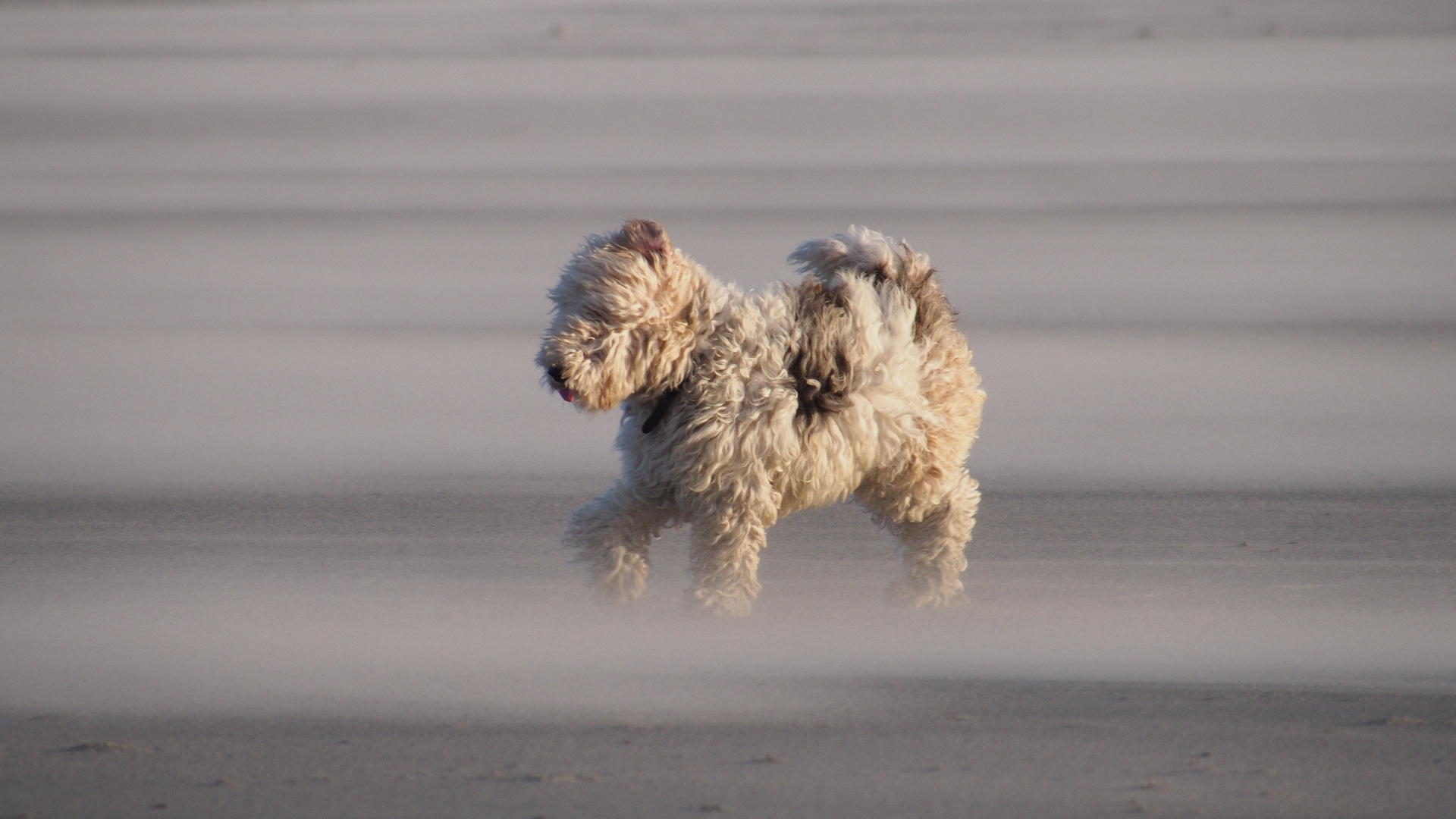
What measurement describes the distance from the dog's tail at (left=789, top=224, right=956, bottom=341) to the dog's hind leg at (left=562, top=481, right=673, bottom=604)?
3.22 feet

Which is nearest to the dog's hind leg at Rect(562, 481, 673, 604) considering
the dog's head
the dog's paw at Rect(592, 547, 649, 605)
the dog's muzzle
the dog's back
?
the dog's paw at Rect(592, 547, 649, 605)

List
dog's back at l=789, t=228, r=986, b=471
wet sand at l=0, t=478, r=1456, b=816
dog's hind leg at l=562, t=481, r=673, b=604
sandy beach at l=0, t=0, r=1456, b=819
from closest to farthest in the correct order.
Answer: wet sand at l=0, t=478, r=1456, b=816 < sandy beach at l=0, t=0, r=1456, b=819 < dog's hind leg at l=562, t=481, r=673, b=604 < dog's back at l=789, t=228, r=986, b=471

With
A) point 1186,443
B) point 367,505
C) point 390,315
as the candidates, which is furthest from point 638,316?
point 390,315

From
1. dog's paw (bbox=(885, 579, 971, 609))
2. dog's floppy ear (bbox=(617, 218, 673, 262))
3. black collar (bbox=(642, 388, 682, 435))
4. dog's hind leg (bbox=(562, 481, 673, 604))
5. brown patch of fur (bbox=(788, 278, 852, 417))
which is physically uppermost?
dog's floppy ear (bbox=(617, 218, 673, 262))

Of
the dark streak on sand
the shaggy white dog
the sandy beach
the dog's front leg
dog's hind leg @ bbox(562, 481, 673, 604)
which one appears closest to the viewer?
the dark streak on sand

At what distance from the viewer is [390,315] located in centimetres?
1006

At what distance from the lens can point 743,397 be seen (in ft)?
16.1

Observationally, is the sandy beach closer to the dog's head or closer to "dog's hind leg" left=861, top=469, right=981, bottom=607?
"dog's hind leg" left=861, top=469, right=981, bottom=607

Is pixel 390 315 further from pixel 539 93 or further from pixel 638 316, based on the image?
pixel 539 93

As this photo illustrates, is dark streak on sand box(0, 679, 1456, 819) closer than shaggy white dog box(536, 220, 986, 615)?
Yes

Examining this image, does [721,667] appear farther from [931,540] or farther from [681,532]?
[681,532]

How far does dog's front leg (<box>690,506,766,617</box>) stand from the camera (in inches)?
195

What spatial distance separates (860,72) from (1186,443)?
1408 cm

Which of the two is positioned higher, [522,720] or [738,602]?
[738,602]
